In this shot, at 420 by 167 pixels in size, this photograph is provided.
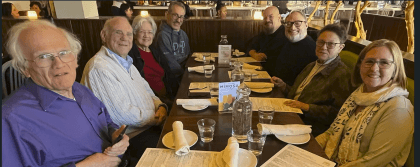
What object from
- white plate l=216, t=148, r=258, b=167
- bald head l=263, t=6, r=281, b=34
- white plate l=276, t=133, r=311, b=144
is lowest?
white plate l=216, t=148, r=258, b=167

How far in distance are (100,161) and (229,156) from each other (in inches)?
25.0

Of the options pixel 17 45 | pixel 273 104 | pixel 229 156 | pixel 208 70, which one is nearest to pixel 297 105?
pixel 273 104

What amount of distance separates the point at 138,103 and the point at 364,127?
1.37 metres

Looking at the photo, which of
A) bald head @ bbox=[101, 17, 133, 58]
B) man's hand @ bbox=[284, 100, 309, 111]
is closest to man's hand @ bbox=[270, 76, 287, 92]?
man's hand @ bbox=[284, 100, 309, 111]

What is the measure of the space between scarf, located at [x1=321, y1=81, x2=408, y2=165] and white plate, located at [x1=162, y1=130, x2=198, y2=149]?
810 millimetres

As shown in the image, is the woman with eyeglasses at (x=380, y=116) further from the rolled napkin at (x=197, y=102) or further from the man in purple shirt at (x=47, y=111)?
the man in purple shirt at (x=47, y=111)

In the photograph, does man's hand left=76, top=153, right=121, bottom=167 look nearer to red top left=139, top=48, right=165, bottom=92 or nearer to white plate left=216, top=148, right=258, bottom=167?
white plate left=216, top=148, right=258, bottom=167

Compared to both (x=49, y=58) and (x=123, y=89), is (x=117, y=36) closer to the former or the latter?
(x=123, y=89)

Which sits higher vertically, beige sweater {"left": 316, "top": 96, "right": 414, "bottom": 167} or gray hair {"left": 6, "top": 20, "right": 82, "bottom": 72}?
gray hair {"left": 6, "top": 20, "right": 82, "bottom": 72}

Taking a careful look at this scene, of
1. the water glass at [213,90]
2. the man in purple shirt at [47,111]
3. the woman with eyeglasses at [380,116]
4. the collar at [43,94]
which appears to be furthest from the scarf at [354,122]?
the collar at [43,94]

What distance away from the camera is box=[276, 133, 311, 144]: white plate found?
1092 mm

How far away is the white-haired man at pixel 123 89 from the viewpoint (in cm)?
149

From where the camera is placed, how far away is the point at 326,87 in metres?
1.63

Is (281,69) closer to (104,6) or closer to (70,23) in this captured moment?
(70,23)
